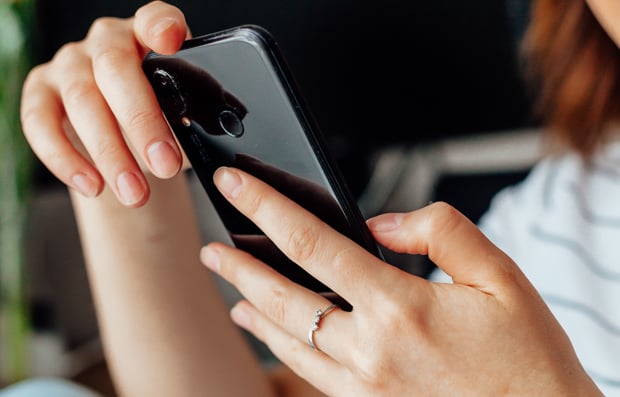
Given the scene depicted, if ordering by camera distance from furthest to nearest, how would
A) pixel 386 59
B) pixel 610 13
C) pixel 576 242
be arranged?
1. pixel 386 59
2. pixel 576 242
3. pixel 610 13

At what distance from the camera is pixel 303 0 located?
1.31m

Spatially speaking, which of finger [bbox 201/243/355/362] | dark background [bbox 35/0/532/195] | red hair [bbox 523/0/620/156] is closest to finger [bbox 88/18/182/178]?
finger [bbox 201/243/355/362]

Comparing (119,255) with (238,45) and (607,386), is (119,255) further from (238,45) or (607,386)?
(607,386)

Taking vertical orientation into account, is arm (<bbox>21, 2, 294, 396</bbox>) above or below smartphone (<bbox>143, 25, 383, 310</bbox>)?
below

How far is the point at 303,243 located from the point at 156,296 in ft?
0.98

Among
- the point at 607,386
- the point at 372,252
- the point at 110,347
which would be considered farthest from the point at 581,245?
the point at 110,347

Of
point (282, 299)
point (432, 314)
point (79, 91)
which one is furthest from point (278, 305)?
point (79, 91)

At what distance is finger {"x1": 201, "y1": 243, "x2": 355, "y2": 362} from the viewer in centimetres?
46

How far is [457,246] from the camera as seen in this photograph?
427 millimetres

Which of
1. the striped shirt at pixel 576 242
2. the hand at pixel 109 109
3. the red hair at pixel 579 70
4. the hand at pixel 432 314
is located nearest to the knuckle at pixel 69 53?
the hand at pixel 109 109

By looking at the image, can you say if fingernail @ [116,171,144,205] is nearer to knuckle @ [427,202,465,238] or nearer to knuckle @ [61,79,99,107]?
knuckle @ [61,79,99,107]

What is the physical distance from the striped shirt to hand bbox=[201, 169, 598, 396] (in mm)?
320

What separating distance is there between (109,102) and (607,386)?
0.57 m

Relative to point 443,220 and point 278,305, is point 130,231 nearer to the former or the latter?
point 278,305
